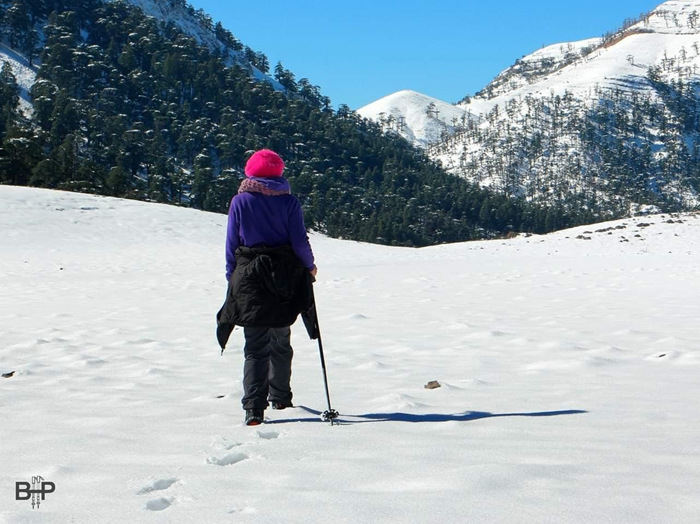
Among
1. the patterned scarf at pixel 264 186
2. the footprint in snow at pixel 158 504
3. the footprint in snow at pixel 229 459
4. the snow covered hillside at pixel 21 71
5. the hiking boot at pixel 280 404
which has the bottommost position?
the hiking boot at pixel 280 404

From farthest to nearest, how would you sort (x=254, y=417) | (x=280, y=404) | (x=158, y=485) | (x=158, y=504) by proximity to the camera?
1. (x=280, y=404)
2. (x=254, y=417)
3. (x=158, y=485)
4. (x=158, y=504)

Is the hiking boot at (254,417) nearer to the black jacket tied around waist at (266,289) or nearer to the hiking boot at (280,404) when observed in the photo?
the hiking boot at (280,404)

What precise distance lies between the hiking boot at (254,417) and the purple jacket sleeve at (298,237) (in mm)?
1174

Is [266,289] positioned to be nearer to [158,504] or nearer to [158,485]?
[158,485]

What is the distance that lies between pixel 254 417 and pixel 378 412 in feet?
3.23

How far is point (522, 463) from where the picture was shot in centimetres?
318

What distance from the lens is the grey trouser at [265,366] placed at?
4508 millimetres

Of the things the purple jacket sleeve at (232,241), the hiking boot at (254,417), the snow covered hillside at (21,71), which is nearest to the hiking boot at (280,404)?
the hiking boot at (254,417)

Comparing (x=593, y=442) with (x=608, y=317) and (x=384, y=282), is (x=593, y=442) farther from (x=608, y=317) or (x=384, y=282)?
(x=384, y=282)

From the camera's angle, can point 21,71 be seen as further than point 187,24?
No

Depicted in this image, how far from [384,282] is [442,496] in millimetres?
13415

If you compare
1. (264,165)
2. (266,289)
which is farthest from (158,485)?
(264,165)

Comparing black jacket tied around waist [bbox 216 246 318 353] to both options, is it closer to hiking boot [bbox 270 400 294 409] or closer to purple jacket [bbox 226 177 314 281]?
purple jacket [bbox 226 177 314 281]

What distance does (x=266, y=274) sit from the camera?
15.0 ft
